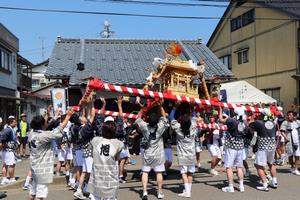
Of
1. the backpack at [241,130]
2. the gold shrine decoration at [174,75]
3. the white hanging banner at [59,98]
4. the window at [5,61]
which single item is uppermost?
the window at [5,61]

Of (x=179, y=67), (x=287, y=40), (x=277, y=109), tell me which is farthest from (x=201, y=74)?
(x=287, y=40)

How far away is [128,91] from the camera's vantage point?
9062mm

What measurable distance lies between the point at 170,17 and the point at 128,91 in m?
8.94

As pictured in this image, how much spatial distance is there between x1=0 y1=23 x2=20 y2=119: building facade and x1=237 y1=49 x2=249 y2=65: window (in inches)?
689

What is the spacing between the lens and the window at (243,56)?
32.0 m

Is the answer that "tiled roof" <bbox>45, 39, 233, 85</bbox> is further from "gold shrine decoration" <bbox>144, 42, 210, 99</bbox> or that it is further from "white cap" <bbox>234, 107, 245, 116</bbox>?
"white cap" <bbox>234, 107, 245, 116</bbox>

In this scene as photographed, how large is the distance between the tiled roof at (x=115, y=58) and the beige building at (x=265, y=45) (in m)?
8.39

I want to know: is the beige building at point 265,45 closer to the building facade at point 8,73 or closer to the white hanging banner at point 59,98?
the white hanging banner at point 59,98

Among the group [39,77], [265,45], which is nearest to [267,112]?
[265,45]

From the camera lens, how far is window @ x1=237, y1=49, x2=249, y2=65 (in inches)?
1259

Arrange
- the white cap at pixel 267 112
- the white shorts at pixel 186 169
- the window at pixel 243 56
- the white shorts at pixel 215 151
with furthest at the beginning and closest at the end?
1. the window at pixel 243 56
2. the white shorts at pixel 215 151
3. the white cap at pixel 267 112
4. the white shorts at pixel 186 169

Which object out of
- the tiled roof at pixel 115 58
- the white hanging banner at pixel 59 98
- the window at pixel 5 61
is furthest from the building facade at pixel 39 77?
the white hanging banner at pixel 59 98

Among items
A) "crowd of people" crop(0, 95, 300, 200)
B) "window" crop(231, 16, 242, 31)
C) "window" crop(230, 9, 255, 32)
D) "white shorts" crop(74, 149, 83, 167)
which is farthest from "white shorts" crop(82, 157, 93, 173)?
"window" crop(231, 16, 242, 31)

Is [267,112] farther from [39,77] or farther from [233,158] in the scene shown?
[39,77]
